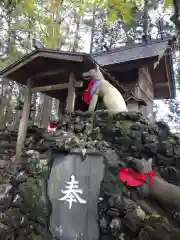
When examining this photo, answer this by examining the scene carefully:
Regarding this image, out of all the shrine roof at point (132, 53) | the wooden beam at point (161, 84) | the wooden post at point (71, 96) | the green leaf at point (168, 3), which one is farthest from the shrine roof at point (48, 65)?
the wooden beam at point (161, 84)

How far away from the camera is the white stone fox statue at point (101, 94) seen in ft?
19.0

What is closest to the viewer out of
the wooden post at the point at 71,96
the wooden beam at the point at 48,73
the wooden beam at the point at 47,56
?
the wooden beam at the point at 47,56

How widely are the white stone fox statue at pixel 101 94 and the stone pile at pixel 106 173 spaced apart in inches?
12.1

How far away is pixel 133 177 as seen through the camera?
4.54 meters

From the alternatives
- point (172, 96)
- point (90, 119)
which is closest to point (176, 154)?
point (90, 119)

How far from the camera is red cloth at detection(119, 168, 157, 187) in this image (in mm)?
4469

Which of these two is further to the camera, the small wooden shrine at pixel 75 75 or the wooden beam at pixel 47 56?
the small wooden shrine at pixel 75 75

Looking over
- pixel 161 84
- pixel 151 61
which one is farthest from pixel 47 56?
pixel 161 84

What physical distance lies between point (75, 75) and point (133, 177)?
3055mm

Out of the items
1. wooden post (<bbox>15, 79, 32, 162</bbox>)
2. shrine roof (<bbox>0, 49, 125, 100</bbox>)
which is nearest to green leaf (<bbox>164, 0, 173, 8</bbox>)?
shrine roof (<bbox>0, 49, 125, 100</bbox>)

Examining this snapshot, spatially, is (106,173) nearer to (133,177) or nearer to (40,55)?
(133,177)

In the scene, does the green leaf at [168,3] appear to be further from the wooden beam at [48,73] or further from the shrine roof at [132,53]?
the shrine roof at [132,53]

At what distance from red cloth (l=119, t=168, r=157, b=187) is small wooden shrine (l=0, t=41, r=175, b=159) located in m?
2.17

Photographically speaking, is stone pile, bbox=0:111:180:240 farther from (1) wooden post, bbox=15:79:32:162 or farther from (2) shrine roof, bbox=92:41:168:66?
(2) shrine roof, bbox=92:41:168:66
